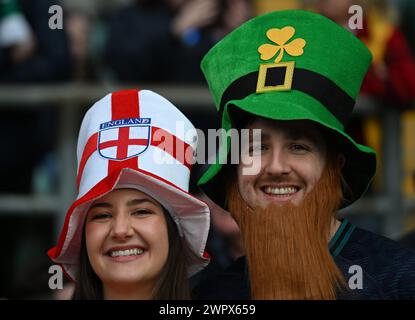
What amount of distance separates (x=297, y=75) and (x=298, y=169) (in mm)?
290

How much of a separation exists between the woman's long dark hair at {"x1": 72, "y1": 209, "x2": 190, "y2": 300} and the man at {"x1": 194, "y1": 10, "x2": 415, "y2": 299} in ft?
0.36

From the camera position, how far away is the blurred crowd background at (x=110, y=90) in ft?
19.4

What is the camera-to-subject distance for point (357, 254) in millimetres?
3902

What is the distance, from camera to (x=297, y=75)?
3934 millimetres

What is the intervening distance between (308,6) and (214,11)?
435 mm

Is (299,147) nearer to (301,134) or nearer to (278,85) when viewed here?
(301,134)

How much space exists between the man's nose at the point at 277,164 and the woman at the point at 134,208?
31 centimetres

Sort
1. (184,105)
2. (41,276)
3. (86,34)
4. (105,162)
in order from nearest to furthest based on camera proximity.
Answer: (105,162) < (41,276) < (184,105) < (86,34)

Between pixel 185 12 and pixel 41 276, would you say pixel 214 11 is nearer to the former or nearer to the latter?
pixel 185 12

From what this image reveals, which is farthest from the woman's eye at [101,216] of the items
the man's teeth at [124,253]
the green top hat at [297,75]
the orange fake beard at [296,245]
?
the orange fake beard at [296,245]

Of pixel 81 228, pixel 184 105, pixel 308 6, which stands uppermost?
pixel 308 6

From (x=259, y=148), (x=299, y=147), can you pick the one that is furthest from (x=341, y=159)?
(x=259, y=148)

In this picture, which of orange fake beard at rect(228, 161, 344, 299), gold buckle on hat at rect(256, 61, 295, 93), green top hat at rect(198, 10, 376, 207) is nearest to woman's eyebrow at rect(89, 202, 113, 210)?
green top hat at rect(198, 10, 376, 207)

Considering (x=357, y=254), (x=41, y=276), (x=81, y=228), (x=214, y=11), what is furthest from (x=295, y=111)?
(x=214, y=11)
